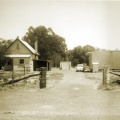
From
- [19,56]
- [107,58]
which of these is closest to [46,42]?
[19,56]

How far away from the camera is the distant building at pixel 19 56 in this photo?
4919cm

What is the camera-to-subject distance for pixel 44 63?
5500 centimetres

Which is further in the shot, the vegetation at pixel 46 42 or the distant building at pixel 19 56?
the vegetation at pixel 46 42

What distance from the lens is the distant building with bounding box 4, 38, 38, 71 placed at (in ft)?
161

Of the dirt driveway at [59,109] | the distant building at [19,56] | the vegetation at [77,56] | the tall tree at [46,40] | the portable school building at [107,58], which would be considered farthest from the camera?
the vegetation at [77,56]

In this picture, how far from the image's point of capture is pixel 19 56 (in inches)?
1950

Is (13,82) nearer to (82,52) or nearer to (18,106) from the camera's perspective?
(18,106)

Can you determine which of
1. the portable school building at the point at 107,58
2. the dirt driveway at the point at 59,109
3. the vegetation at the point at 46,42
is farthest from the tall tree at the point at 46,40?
the dirt driveway at the point at 59,109

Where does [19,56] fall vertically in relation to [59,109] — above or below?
above

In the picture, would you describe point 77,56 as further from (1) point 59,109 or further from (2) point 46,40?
(1) point 59,109

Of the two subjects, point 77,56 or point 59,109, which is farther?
point 77,56

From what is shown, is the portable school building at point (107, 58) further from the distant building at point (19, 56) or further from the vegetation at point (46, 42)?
the vegetation at point (46, 42)

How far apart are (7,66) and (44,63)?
27.2 ft

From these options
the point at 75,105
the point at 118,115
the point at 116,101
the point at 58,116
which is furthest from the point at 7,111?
the point at 116,101
